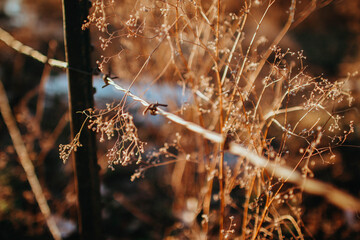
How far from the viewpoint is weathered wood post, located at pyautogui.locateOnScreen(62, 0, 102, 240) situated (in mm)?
1257

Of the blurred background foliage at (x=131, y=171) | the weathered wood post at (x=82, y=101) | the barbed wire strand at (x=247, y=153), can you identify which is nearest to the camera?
the barbed wire strand at (x=247, y=153)

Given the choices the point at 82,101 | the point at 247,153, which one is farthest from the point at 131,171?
the point at 247,153

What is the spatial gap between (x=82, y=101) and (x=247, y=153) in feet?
3.20

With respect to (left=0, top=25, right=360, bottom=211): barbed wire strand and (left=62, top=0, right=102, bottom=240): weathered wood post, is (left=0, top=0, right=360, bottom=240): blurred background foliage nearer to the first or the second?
(left=0, top=25, right=360, bottom=211): barbed wire strand

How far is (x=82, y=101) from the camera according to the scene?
1.31 meters

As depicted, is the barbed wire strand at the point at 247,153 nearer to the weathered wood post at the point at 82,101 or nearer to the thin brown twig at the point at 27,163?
the weathered wood post at the point at 82,101

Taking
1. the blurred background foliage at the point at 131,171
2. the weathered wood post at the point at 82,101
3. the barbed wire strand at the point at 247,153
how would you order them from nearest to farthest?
the barbed wire strand at the point at 247,153, the weathered wood post at the point at 82,101, the blurred background foliage at the point at 131,171

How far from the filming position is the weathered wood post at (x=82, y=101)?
1.26 meters

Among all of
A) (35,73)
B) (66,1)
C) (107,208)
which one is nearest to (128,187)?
(107,208)

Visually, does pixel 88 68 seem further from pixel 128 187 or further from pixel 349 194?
pixel 128 187

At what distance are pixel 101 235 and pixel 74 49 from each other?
4.22 feet

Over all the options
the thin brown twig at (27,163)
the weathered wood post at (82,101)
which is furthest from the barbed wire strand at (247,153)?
the thin brown twig at (27,163)

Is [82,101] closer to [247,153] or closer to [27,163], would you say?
[247,153]

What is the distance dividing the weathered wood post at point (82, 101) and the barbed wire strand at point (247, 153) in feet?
0.33
